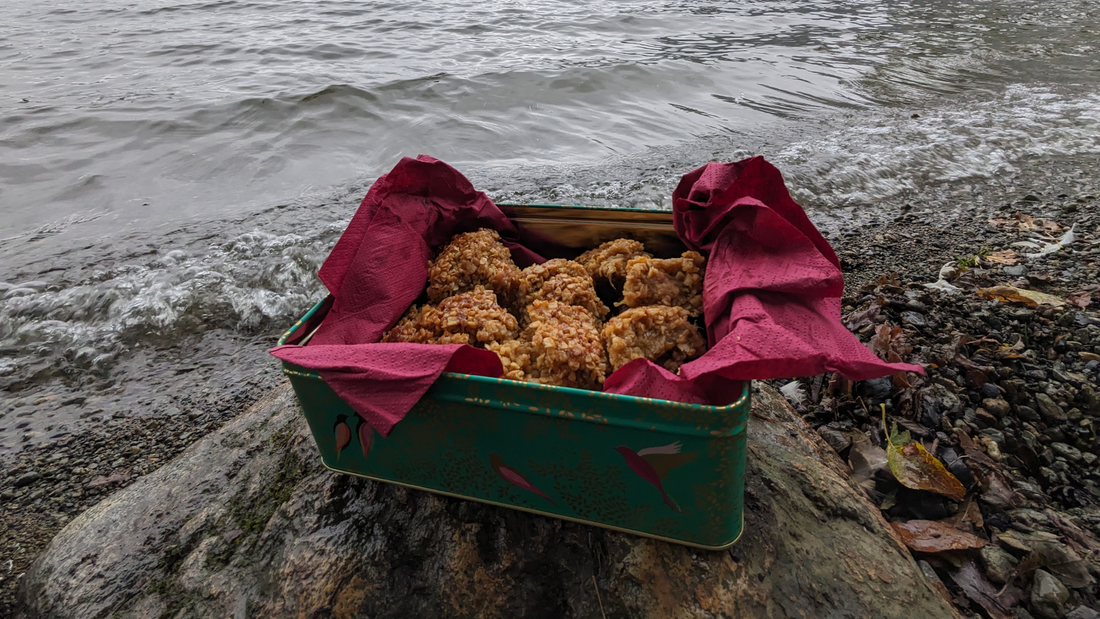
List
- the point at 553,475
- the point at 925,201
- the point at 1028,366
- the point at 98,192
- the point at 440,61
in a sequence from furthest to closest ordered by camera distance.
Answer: the point at 440,61
the point at 98,192
the point at 925,201
the point at 1028,366
the point at 553,475

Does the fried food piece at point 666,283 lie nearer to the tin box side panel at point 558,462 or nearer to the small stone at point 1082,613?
the tin box side panel at point 558,462

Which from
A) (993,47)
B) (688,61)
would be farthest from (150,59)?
(993,47)

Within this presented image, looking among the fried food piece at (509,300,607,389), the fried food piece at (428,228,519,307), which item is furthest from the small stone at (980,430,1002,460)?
the fried food piece at (428,228,519,307)

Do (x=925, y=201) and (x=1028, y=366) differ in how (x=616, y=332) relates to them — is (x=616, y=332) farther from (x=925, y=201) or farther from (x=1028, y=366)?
(x=925, y=201)

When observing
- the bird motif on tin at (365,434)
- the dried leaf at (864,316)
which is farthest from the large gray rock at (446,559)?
the dried leaf at (864,316)

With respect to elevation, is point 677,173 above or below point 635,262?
below

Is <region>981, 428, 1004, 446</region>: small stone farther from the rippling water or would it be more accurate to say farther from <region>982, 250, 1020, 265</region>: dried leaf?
the rippling water
